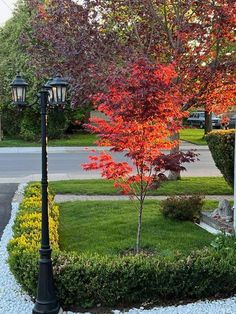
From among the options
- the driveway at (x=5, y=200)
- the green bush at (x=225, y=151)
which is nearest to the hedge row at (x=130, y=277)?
the driveway at (x=5, y=200)

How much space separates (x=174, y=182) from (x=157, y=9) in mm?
4895

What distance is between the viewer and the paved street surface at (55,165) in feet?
51.8

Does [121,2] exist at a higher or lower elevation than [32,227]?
higher

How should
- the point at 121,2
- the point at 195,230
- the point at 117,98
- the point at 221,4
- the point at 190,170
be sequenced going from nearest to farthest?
the point at 117,98
the point at 195,230
the point at 221,4
the point at 121,2
the point at 190,170

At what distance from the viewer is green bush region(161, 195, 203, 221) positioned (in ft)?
29.9

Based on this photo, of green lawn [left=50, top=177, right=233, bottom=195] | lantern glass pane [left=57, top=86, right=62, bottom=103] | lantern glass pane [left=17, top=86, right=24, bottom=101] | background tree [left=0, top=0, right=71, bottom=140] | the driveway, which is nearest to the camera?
lantern glass pane [left=57, top=86, right=62, bottom=103]

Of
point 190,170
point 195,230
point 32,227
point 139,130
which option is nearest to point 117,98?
point 139,130

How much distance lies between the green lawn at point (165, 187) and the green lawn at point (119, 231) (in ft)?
6.23

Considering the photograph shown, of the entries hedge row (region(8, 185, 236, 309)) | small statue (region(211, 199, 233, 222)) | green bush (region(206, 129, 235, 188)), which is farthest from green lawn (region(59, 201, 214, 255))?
green bush (region(206, 129, 235, 188))

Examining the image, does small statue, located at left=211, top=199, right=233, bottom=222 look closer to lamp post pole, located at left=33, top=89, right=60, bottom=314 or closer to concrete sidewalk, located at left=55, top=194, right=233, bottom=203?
concrete sidewalk, located at left=55, top=194, right=233, bottom=203

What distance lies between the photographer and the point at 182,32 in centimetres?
1133

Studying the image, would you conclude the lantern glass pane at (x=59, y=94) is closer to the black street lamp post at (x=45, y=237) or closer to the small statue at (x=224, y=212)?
the black street lamp post at (x=45, y=237)

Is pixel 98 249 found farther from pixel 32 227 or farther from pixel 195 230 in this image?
pixel 195 230

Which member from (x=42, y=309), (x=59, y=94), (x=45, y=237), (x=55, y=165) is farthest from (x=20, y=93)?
(x=55, y=165)
